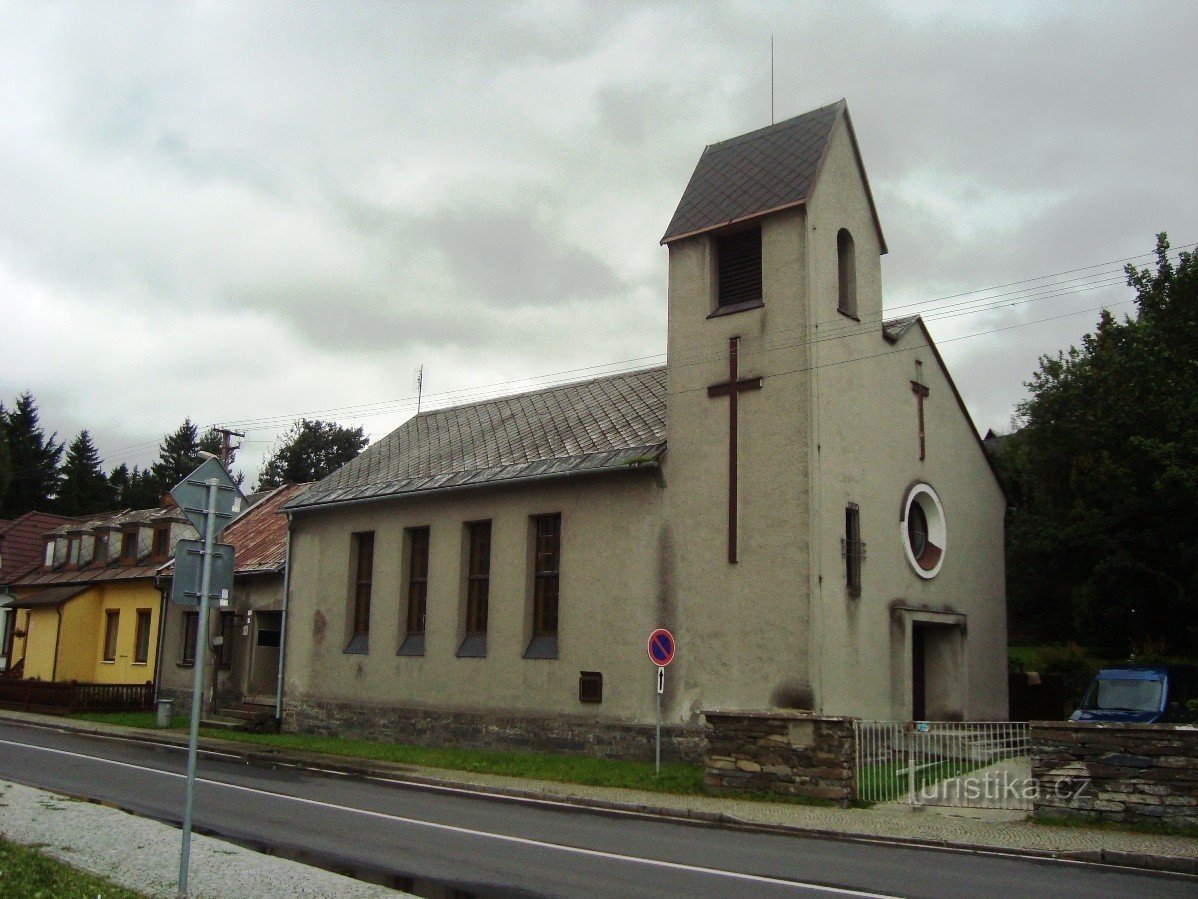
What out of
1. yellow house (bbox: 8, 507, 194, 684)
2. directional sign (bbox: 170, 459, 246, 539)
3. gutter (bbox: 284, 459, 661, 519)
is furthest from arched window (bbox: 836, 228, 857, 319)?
yellow house (bbox: 8, 507, 194, 684)

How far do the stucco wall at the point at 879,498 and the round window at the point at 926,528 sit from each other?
11.6 inches

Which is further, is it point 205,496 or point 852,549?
point 852,549

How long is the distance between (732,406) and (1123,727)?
8.72m

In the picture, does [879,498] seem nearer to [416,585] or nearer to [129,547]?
[416,585]

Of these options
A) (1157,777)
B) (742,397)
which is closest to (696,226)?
(742,397)

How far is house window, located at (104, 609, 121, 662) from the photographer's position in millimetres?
35500

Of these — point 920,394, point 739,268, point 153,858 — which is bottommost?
point 153,858

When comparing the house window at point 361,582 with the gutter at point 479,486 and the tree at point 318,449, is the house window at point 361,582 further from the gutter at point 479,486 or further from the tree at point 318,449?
the tree at point 318,449

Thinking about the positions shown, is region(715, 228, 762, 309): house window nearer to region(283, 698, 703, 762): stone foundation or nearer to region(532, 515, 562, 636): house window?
region(532, 515, 562, 636): house window

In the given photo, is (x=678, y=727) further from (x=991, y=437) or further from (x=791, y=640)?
(x=991, y=437)

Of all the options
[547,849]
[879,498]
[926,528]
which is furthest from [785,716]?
[926,528]

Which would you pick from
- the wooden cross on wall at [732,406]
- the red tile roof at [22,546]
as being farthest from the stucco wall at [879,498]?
the red tile roof at [22,546]

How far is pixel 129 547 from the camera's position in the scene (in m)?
37.1

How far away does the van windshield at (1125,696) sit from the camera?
745 inches
